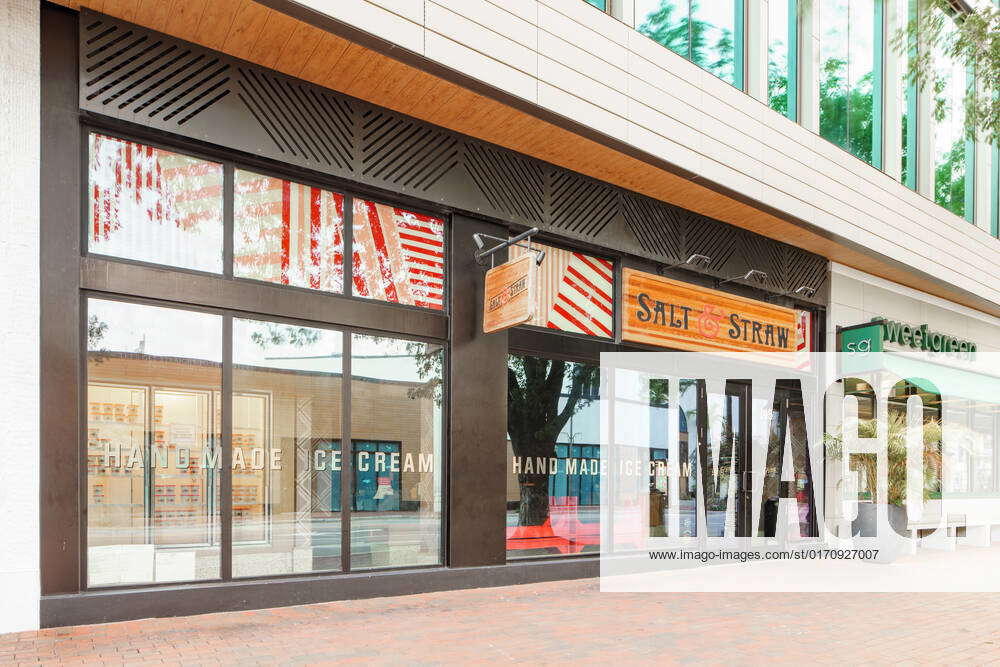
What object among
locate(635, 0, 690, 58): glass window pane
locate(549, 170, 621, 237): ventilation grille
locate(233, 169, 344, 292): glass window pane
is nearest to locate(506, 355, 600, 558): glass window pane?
locate(549, 170, 621, 237): ventilation grille

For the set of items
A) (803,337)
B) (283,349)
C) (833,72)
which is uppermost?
(833,72)

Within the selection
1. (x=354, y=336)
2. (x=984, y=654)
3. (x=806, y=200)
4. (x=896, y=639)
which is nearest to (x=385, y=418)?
(x=354, y=336)

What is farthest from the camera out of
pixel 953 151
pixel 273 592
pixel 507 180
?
pixel 953 151

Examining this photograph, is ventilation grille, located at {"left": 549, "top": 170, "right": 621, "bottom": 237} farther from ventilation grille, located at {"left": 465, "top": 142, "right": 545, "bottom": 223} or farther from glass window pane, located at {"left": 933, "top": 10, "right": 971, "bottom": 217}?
glass window pane, located at {"left": 933, "top": 10, "right": 971, "bottom": 217}

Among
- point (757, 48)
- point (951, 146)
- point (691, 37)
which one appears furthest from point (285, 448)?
point (951, 146)

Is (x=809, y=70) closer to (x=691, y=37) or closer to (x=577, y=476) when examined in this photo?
(x=691, y=37)

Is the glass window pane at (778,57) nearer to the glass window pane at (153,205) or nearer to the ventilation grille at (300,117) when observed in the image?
the ventilation grille at (300,117)

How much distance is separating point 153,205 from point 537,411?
4955 mm

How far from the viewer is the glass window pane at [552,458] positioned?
9859 millimetres

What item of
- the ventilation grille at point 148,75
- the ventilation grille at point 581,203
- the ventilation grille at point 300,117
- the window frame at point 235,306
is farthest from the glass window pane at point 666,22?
the ventilation grille at point 148,75

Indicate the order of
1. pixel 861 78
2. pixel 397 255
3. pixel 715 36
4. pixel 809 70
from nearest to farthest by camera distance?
pixel 397 255, pixel 715 36, pixel 809 70, pixel 861 78

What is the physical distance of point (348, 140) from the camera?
8.40m

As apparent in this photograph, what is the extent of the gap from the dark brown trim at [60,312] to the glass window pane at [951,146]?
16.1m

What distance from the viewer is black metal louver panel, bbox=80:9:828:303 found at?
702 centimetres
